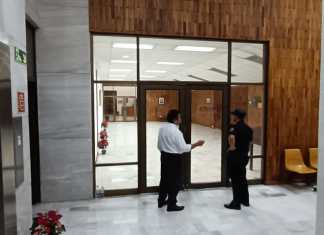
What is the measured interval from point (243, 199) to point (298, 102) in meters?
2.61

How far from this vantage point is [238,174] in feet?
15.3

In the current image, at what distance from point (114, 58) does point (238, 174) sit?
3.04 m

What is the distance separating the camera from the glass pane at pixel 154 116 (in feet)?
18.0

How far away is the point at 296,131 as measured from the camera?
609cm

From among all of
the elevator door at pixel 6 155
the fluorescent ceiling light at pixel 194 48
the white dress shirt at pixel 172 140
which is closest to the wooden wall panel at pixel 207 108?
the fluorescent ceiling light at pixel 194 48

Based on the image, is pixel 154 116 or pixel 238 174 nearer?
pixel 238 174

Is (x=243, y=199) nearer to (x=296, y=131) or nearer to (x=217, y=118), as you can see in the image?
(x=217, y=118)

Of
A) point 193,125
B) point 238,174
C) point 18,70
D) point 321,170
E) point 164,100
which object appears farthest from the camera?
point 193,125

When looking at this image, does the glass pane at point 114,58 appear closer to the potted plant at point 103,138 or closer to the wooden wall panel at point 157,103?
the wooden wall panel at point 157,103

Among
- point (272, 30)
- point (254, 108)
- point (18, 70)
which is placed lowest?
point (254, 108)

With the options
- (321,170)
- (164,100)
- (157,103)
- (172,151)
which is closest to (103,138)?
(157,103)

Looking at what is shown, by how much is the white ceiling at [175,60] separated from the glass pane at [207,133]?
0.40m

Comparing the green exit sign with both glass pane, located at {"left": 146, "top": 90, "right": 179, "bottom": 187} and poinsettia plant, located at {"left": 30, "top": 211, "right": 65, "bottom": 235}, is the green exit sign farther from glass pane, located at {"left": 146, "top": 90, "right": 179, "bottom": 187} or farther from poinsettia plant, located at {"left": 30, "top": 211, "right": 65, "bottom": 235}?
glass pane, located at {"left": 146, "top": 90, "right": 179, "bottom": 187}

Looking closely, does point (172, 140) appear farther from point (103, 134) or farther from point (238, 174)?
point (103, 134)
